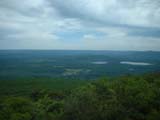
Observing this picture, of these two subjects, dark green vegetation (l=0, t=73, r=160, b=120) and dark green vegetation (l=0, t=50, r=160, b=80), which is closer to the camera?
dark green vegetation (l=0, t=73, r=160, b=120)

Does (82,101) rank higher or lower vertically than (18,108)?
higher

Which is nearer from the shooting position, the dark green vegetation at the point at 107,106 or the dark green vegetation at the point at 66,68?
the dark green vegetation at the point at 107,106

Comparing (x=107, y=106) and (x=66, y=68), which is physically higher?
(x=107, y=106)

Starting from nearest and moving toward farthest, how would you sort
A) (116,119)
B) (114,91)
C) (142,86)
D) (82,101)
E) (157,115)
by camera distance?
(157,115)
(116,119)
(82,101)
(114,91)
(142,86)

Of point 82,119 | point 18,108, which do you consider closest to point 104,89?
point 82,119

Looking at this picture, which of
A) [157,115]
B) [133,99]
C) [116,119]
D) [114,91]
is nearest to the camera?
[157,115]

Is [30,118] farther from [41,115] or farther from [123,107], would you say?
[123,107]

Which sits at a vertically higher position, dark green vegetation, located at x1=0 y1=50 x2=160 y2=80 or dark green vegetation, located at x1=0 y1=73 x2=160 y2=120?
dark green vegetation, located at x1=0 y1=73 x2=160 y2=120

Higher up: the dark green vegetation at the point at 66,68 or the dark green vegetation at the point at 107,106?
the dark green vegetation at the point at 107,106

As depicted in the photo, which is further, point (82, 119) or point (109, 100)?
point (109, 100)

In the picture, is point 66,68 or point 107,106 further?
point 66,68

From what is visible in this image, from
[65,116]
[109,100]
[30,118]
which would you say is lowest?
[30,118]
